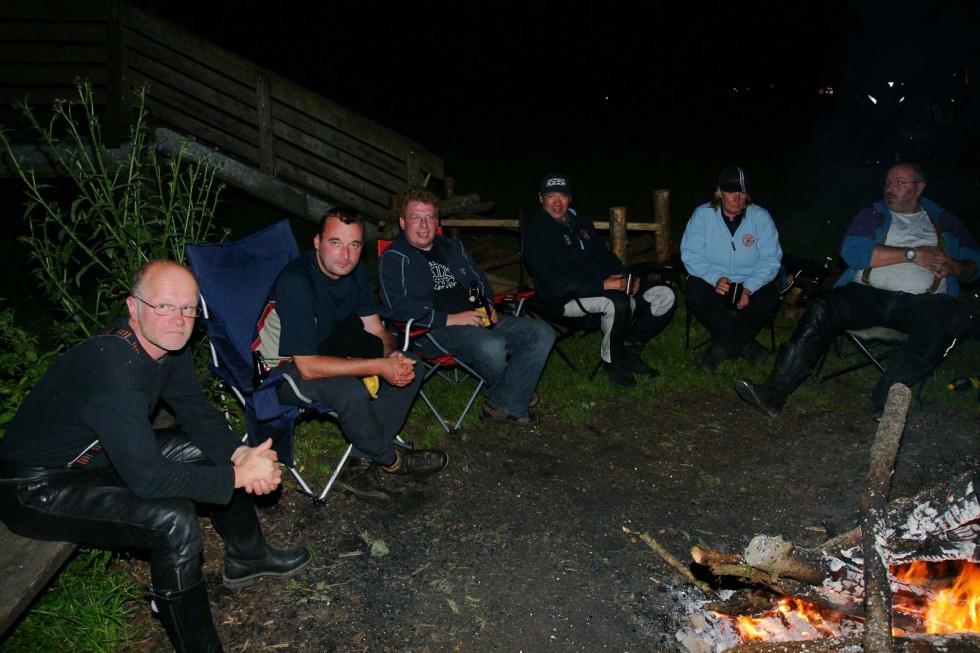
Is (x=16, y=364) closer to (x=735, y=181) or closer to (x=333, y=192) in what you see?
(x=735, y=181)

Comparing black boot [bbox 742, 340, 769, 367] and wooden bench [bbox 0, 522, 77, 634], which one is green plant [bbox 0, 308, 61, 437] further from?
black boot [bbox 742, 340, 769, 367]

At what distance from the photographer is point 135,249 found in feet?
13.7

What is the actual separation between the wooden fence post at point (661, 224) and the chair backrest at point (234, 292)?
4.05 meters

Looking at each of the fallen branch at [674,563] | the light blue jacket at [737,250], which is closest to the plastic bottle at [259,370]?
the fallen branch at [674,563]

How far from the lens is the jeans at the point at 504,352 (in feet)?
15.6

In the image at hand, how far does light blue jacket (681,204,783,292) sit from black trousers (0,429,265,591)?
4333mm

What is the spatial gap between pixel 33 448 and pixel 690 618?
2750 mm

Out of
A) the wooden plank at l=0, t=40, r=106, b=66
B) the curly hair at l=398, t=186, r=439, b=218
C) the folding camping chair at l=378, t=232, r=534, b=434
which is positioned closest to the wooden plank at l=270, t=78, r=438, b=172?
the wooden plank at l=0, t=40, r=106, b=66

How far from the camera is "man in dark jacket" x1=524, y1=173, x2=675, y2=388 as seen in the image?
5.38 meters

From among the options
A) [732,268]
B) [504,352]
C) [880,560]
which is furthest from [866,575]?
[732,268]

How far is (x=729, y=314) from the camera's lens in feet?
18.7

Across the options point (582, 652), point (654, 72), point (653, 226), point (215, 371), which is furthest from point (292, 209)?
point (654, 72)

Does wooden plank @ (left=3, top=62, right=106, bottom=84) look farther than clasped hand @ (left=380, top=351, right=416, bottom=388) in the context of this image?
Yes

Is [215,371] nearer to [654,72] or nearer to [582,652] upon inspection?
[582,652]
